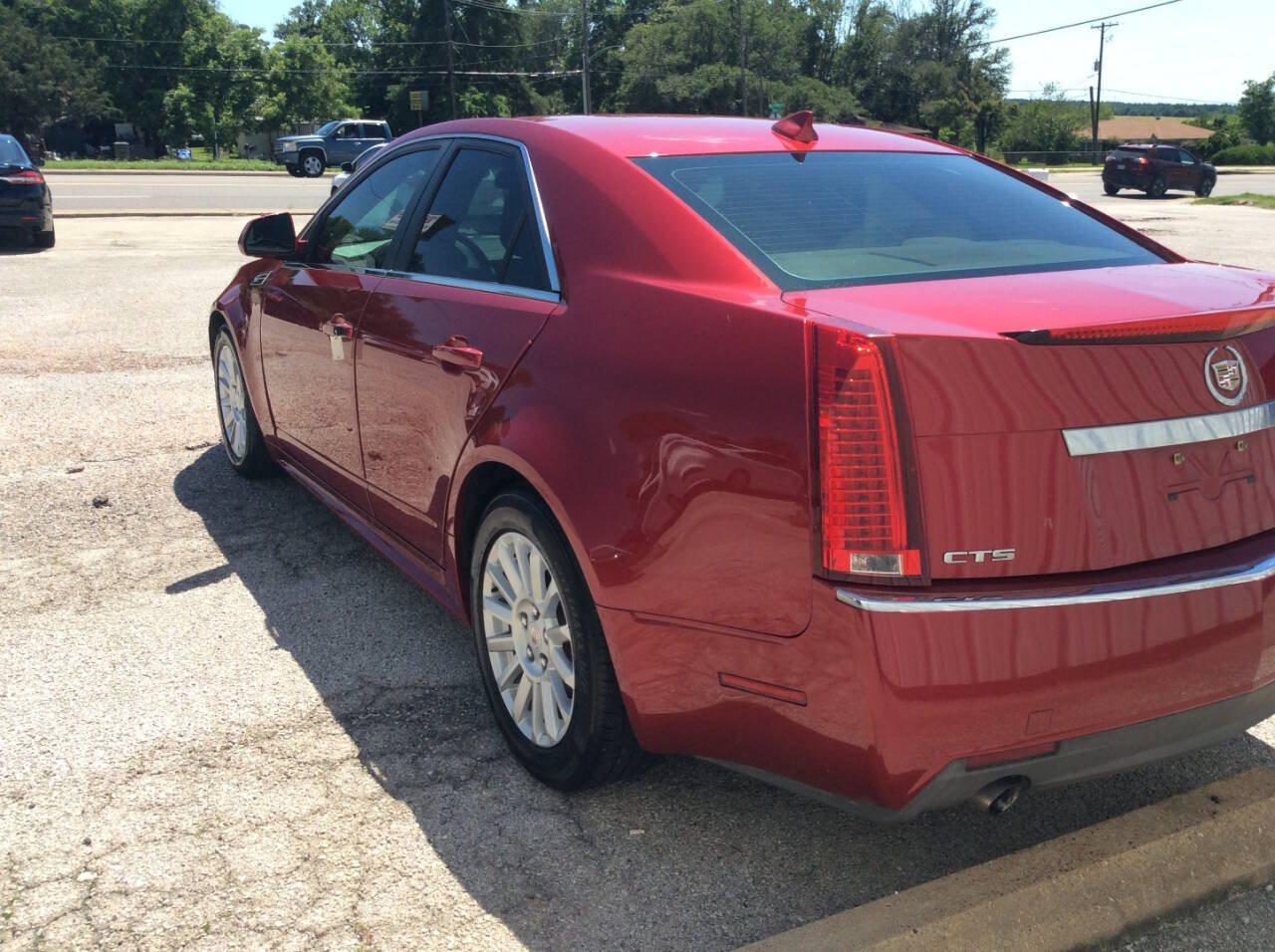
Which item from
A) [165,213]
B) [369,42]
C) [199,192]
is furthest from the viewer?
[369,42]

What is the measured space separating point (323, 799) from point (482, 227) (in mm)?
1625

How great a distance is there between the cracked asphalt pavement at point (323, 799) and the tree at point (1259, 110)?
92339mm

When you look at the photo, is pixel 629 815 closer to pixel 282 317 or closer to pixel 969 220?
pixel 969 220

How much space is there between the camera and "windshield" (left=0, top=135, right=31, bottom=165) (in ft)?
48.8

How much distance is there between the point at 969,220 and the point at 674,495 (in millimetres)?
1231

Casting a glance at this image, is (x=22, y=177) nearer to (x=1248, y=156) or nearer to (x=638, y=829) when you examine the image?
(x=638, y=829)

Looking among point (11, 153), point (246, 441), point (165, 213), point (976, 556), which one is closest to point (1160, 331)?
point (976, 556)

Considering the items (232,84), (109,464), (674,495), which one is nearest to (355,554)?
(109,464)

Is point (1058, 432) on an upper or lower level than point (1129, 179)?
lower

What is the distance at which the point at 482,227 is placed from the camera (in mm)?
3395

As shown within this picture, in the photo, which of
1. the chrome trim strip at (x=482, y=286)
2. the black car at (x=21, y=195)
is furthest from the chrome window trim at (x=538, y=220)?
the black car at (x=21, y=195)

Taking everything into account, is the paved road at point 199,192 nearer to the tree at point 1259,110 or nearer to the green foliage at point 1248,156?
the green foliage at point 1248,156

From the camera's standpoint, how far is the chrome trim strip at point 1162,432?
2.18m

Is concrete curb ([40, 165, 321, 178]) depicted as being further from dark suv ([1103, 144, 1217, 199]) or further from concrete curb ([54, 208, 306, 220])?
dark suv ([1103, 144, 1217, 199])
